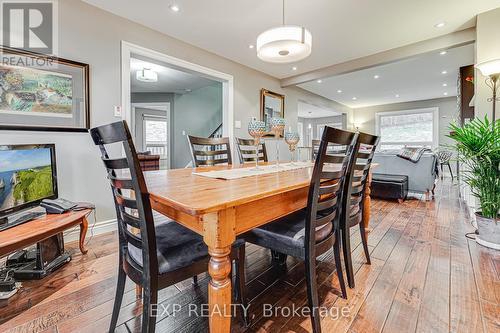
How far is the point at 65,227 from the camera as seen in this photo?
1691 mm

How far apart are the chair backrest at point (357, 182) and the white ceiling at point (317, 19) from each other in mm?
1804


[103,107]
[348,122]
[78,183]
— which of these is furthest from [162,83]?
[348,122]

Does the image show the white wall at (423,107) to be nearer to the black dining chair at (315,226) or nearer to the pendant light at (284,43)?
the pendant light at (284,43)

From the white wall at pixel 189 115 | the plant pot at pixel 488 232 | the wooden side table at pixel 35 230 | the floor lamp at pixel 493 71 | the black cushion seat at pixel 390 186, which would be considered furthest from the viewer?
the white wall at pixel 189 115

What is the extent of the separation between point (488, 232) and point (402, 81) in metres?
4.66

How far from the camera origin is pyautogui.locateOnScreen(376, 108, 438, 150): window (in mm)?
7676

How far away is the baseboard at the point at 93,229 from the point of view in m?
2.30

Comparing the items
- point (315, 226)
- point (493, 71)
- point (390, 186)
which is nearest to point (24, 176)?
point (315, 226)

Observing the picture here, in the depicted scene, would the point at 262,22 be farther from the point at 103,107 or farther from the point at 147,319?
the point at 147,319

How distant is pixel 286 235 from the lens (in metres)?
1.22

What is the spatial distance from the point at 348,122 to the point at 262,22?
7.21 metres

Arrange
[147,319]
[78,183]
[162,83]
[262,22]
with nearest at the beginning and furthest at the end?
[147,319] → [78,183] → [262,22] → [162,83]

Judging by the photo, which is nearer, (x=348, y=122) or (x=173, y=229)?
(x=173, y=229)

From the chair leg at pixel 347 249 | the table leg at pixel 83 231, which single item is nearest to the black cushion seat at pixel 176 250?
the chair leg at pixel 347 249
